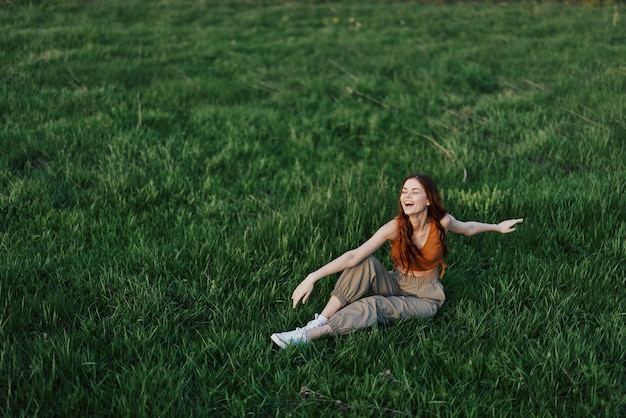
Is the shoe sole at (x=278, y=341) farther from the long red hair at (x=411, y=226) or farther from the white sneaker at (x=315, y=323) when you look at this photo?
the long red hair at (x=411, y=226)

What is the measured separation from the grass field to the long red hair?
0.35 metres

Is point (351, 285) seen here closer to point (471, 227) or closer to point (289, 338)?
point (289, 338)

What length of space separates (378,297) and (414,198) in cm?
56

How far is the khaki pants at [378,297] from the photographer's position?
2832 mm

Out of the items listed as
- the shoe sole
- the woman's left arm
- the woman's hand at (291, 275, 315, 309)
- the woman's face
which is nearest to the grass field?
the shoe sole

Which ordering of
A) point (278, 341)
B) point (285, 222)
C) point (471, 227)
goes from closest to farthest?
point (278, 341)
point (471, 227)
point (285, 222)

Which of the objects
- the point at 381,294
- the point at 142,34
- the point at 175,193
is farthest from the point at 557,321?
the point at 142,34

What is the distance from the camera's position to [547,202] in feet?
12.8

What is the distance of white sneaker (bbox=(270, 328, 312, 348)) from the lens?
2705 mm

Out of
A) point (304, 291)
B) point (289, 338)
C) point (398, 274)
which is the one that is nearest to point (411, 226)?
point (398, 274)

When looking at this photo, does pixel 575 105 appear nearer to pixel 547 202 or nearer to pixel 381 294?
pixel 547 202

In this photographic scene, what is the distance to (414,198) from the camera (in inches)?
117

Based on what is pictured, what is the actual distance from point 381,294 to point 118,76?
17.1ft

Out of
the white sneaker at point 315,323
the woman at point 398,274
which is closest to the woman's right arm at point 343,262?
the woman at point 398,274
